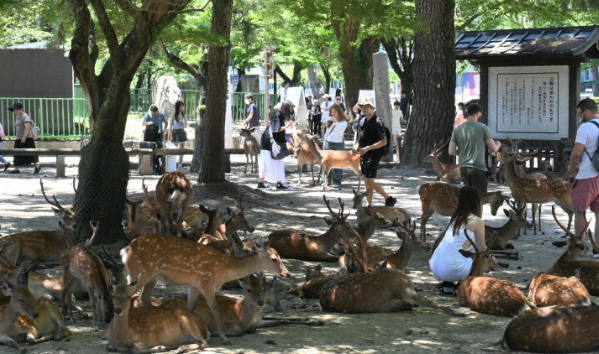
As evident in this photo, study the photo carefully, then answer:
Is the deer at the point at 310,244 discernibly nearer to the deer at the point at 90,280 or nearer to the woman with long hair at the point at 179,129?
the deer at the point at 90,280

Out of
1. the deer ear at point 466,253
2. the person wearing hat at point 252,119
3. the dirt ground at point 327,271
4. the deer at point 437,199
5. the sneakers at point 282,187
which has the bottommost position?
the dirt ground at point 327,271

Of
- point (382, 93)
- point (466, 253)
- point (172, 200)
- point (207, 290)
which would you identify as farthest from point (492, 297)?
point (382, 93)

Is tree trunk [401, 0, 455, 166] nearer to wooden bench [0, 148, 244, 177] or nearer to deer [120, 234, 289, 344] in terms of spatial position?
wooden bench [0, 148, 244, 177]

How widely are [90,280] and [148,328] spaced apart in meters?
1.00

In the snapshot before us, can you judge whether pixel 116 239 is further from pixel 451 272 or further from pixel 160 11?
pixel 451 272

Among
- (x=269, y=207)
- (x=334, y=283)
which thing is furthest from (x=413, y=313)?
(x=269, y=207)

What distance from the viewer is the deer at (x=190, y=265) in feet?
23.9

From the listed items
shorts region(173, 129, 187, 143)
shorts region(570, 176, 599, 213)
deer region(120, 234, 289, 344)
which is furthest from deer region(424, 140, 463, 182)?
deer region(120, 234, 289, 344)

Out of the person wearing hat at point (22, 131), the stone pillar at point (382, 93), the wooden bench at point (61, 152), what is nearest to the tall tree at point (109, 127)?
the wooden bench at point (61, 152)

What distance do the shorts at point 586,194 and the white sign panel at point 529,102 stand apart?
8.64m

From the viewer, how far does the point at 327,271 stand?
10.3 meters

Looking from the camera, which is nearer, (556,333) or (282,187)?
(556,333)

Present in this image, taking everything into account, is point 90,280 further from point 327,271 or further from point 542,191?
point 542,191

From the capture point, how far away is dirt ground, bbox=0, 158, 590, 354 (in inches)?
275
